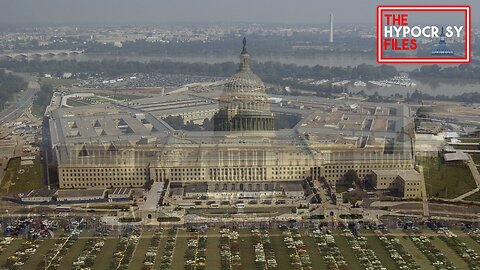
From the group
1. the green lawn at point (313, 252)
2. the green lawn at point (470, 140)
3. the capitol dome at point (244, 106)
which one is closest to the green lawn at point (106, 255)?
the green lawn at point (313, 252)

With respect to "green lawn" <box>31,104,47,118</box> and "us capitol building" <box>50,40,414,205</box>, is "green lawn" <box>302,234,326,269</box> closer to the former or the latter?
"us capitol building" <box>50,40,414,205</box>

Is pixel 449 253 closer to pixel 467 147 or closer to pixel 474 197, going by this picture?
pixel 474 197

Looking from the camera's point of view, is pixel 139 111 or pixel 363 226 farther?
pixel 139 111

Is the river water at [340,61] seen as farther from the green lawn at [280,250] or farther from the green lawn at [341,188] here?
the green lawn at [280,250]

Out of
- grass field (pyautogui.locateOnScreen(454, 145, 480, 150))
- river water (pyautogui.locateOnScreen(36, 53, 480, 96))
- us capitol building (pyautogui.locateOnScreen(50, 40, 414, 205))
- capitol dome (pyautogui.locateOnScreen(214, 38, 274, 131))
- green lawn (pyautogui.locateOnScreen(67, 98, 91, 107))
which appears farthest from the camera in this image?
river water (pyautogui.locateOnScreen(36, 53, 480, 96))

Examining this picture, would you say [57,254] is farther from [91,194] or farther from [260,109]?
[260,109]

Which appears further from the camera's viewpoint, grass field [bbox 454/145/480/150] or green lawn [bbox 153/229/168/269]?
grass field [bbox 454/145/480/150]

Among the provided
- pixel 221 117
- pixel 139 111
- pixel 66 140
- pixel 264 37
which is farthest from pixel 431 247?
pixel 264 37

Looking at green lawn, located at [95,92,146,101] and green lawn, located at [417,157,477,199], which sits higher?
green lawn, located at [95,92,146,101]

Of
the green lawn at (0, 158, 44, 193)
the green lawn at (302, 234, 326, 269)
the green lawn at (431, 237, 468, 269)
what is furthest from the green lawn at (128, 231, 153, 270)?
the green lawn at (431, 237, 468, 269)
